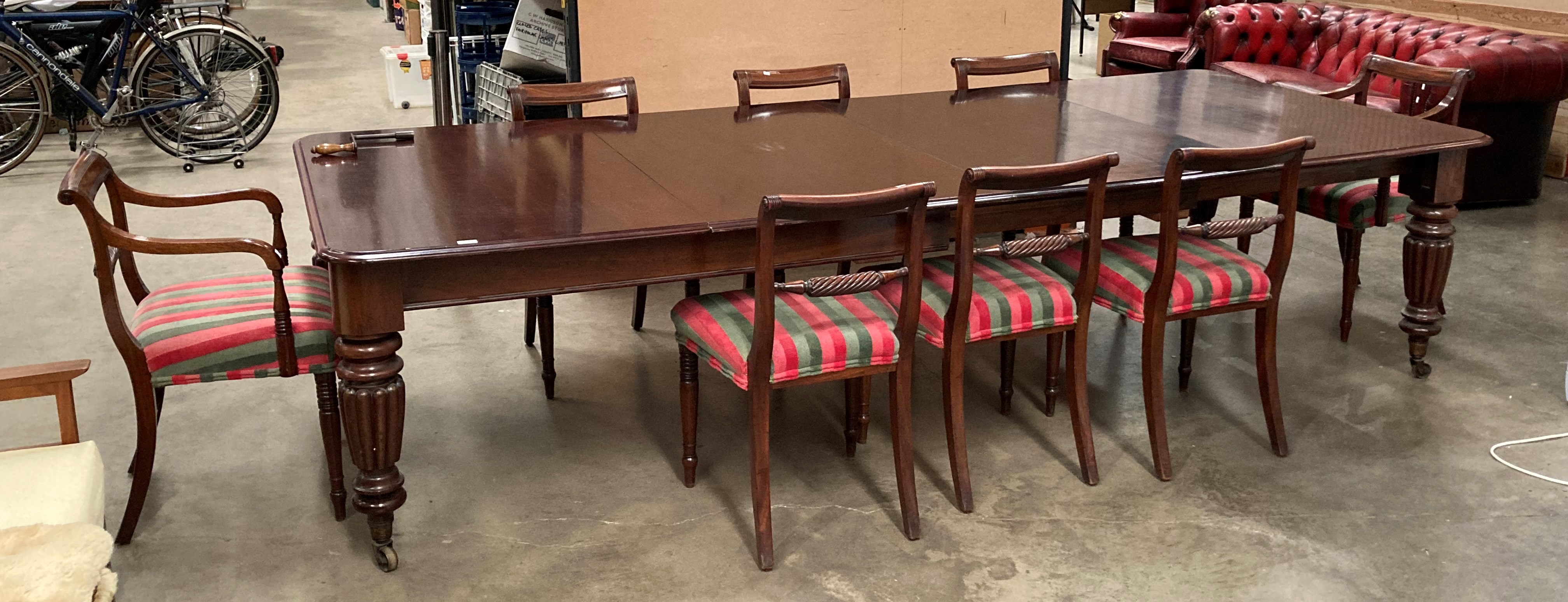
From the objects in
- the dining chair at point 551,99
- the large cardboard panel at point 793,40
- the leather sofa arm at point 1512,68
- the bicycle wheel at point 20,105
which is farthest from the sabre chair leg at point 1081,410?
the bicycle wheel at point 20,105

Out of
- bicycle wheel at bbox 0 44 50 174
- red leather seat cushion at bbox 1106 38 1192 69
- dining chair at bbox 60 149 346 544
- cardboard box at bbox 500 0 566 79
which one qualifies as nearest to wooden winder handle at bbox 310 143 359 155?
dining chair at bbox 60 149 346 544

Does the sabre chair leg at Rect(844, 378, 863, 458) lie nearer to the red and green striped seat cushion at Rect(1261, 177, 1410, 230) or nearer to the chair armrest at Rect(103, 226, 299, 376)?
the chair armrest at Rect(103, 226, 299, 376)

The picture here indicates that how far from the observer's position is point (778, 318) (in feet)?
9.09

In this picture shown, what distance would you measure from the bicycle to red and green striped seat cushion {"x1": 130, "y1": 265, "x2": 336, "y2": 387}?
3.83 metres

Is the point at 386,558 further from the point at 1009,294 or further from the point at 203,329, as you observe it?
the point at 1009,294

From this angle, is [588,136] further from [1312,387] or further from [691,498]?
[1312,387]

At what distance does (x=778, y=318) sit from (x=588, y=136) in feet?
3.27

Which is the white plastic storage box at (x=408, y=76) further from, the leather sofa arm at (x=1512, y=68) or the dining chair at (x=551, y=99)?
the leather sofa arm at (x=1512, y=68)

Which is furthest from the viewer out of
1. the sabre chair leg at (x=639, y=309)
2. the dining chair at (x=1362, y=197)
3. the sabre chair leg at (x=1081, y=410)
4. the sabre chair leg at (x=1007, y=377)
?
the sabre chair leg at (x=639, y=309)

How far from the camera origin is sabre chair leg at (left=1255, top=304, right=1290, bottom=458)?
3262 millimetres

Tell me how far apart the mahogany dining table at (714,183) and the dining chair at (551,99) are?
0.08 metres

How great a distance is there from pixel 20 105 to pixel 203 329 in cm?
422

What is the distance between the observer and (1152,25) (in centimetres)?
816

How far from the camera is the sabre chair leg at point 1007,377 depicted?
136 inches
